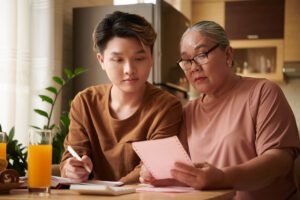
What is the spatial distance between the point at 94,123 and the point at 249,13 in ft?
11.6

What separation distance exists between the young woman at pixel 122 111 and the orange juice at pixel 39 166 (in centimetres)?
38

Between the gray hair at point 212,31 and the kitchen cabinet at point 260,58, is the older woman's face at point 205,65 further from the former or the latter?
the kitchen cabinet at point 260,58

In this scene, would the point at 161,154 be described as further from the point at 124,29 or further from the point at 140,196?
the point at 124,29

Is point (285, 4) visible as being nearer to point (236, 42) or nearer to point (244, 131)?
point (236, 42)

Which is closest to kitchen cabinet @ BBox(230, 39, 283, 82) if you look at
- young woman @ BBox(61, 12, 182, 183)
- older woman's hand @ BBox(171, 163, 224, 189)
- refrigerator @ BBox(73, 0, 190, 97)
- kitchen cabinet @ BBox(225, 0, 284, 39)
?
kitchen cabinet @ BBox(225, 0, 284, 39)

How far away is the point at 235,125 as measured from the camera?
5.55 feet

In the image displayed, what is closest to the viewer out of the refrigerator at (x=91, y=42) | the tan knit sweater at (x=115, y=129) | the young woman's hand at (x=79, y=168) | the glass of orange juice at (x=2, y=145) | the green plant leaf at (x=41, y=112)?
the glass of orange juice at (x=2, y=145)

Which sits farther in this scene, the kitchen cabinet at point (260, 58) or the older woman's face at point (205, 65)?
the kitchen cabinet at point (260, 58)

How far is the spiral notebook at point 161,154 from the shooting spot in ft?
4.52

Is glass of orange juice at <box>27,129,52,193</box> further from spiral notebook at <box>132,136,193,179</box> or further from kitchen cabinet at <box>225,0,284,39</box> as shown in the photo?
kitchen cabinet at <box>225,0,284,39</box>

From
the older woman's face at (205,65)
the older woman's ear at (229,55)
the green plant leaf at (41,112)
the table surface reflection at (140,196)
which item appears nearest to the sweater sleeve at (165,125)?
the older woman's face at (205,65)

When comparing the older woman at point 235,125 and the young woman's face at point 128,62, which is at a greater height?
the young woman's face at point 128,62

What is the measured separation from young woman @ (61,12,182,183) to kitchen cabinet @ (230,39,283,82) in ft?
10.9

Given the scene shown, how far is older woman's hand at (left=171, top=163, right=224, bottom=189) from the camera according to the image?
4.45ft
